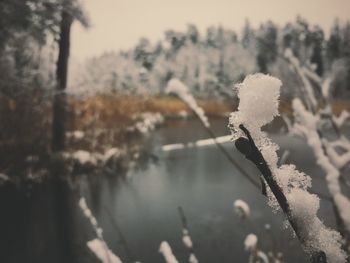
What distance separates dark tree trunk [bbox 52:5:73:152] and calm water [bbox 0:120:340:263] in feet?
2.67

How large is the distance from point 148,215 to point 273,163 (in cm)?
459

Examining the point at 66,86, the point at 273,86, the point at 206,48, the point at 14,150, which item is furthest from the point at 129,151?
the point at 206,48

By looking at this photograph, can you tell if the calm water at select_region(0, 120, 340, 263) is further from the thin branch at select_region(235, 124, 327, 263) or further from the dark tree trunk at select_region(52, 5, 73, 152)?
the thin branch at select_region(235, 124, 327, 263)

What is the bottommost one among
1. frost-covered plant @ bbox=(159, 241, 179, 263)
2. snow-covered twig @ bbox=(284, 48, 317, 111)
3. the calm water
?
the calm water

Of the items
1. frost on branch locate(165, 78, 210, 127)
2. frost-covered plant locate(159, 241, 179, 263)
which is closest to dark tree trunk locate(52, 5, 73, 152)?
frost-covered plant locate(159, 241, 179, 263)

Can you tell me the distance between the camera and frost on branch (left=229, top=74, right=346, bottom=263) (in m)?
0.30

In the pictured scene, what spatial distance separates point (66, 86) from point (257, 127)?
7.01 meters

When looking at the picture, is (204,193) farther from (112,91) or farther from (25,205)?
(112,91)

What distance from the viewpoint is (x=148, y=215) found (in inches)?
189

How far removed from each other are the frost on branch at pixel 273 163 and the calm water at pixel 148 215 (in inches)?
101

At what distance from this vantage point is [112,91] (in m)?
7.77

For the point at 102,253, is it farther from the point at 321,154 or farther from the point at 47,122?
the point at 47,122

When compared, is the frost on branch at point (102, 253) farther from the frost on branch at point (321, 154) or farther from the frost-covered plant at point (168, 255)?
the frost on branch at point (321, 154)

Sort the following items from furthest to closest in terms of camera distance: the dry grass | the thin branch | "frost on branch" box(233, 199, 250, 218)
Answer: the dry grass, "frost on branch" box(233, 199, 250, 218), the thin branch
